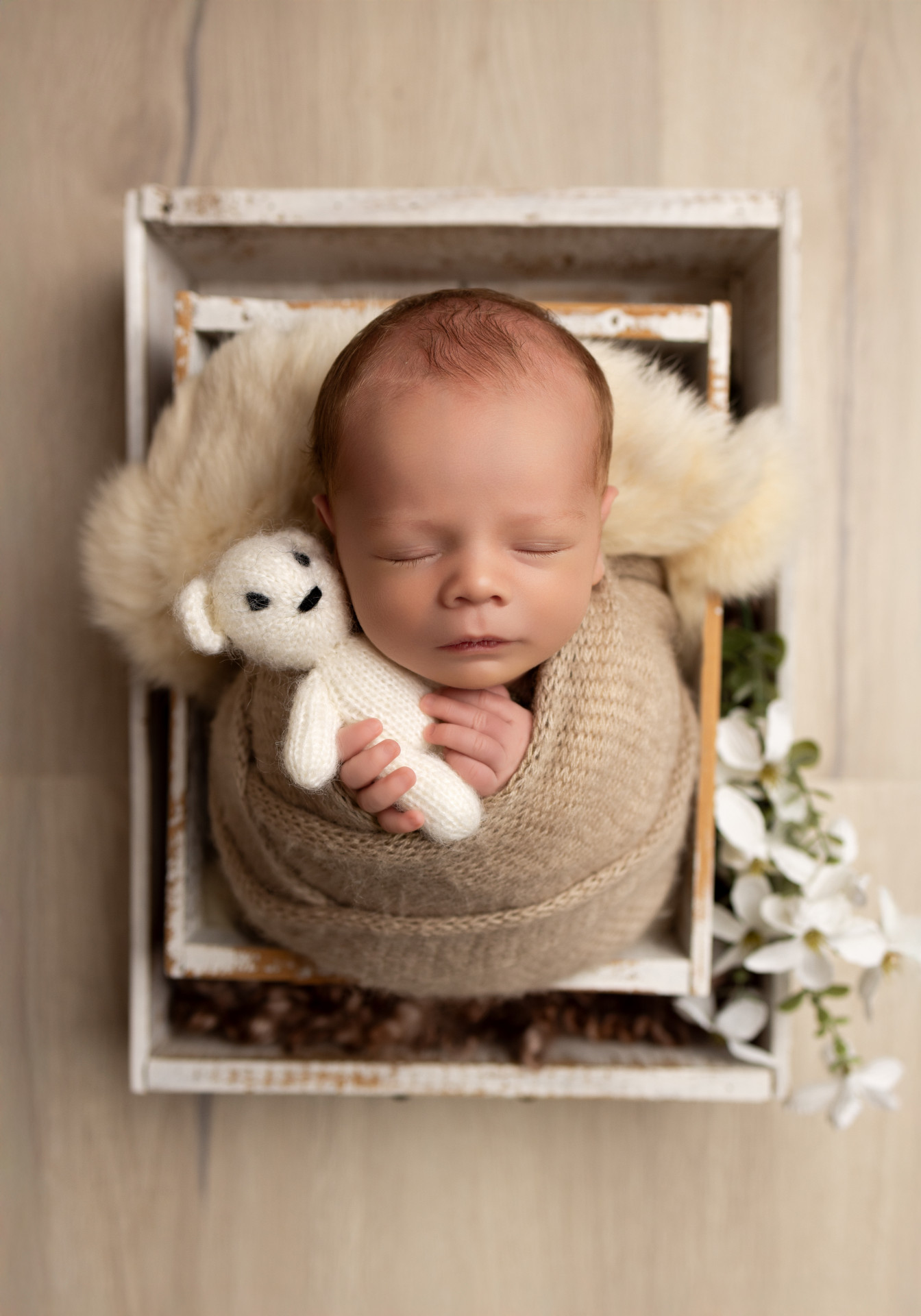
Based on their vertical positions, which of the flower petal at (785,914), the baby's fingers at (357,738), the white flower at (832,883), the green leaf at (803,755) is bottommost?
the flower petal at (785,914)

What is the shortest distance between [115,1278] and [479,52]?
160 centimetres

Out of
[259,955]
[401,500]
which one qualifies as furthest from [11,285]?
[259,955]

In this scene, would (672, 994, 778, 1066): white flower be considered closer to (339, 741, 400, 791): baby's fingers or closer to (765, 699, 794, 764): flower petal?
(765, 699, 794, 764): flower petal

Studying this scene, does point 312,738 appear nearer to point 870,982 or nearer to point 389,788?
point 389,788

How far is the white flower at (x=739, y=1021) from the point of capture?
93 cm

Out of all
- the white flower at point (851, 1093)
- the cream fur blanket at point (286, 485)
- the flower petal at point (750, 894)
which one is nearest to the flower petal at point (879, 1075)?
the white flower at point (851, 1093)

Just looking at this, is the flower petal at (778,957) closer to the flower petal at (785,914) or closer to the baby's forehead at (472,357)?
the flower petal at (785,914)

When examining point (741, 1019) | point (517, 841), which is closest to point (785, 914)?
point (741, 1019)

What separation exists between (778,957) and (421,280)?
856 mm

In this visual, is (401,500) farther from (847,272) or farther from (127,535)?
(847,272)

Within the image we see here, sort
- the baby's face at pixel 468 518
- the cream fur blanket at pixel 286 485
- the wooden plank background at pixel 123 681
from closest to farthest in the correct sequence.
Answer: the baby's face at pixel 468 518, the cream fur blanket at pixel 286 485, the wooden plank background at pixel 123 681

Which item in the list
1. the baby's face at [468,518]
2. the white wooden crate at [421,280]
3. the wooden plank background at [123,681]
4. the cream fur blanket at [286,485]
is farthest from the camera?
the wooden plank background at [123,681]

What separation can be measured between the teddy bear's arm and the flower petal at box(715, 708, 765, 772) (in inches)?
17.9

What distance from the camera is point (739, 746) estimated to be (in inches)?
36.4
